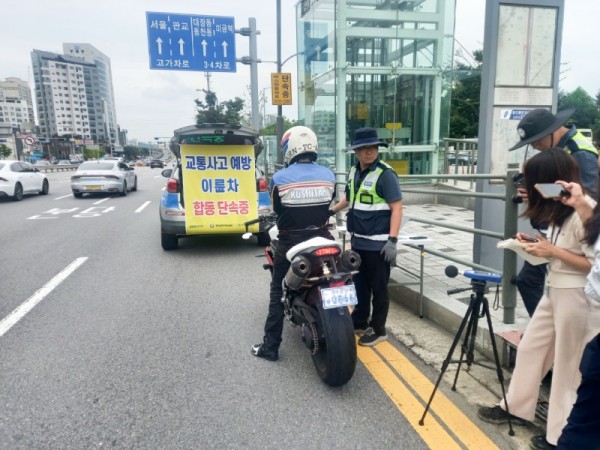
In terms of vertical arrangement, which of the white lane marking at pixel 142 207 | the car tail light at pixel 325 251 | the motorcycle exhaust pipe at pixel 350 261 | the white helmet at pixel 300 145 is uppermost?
the white helmet at pixel 300 145

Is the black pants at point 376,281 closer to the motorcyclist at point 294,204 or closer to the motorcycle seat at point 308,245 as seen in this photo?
the motorcyclist at point 294,204

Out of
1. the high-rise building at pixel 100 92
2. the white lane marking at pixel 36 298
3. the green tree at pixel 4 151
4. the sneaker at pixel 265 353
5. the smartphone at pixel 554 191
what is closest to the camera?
the smartphone at pixel 554 191

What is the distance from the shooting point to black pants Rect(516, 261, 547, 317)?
2.79m

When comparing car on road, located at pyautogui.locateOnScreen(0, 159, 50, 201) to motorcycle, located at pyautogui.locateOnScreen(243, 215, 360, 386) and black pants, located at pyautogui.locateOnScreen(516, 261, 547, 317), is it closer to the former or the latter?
motorcycle, located at pyautogui.locateOnScreen(243, 215, 360, 386)

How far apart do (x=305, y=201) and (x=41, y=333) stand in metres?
2.73

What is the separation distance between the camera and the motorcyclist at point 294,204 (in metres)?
3.32

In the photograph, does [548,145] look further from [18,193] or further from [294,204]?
[18,193]

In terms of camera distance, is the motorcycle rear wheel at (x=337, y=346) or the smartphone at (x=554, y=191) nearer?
the smartphone at (x=554, y=191)

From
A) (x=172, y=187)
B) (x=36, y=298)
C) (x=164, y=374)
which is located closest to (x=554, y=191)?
(x=164, y=374)

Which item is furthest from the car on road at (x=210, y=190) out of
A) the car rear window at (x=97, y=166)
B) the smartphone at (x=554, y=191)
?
the car rear window at (x=97, y=166)

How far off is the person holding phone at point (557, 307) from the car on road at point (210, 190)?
513 centimetres

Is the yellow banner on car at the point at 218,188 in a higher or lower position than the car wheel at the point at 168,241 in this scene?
higher

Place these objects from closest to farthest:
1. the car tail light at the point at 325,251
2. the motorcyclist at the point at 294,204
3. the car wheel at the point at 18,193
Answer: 1. the car tail light at the point at 325,251
2. the motorcyclist at the point at 294,204
3. the car wheel at the point at 18,193

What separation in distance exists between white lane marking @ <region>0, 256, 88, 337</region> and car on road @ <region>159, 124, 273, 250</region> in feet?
4.93
